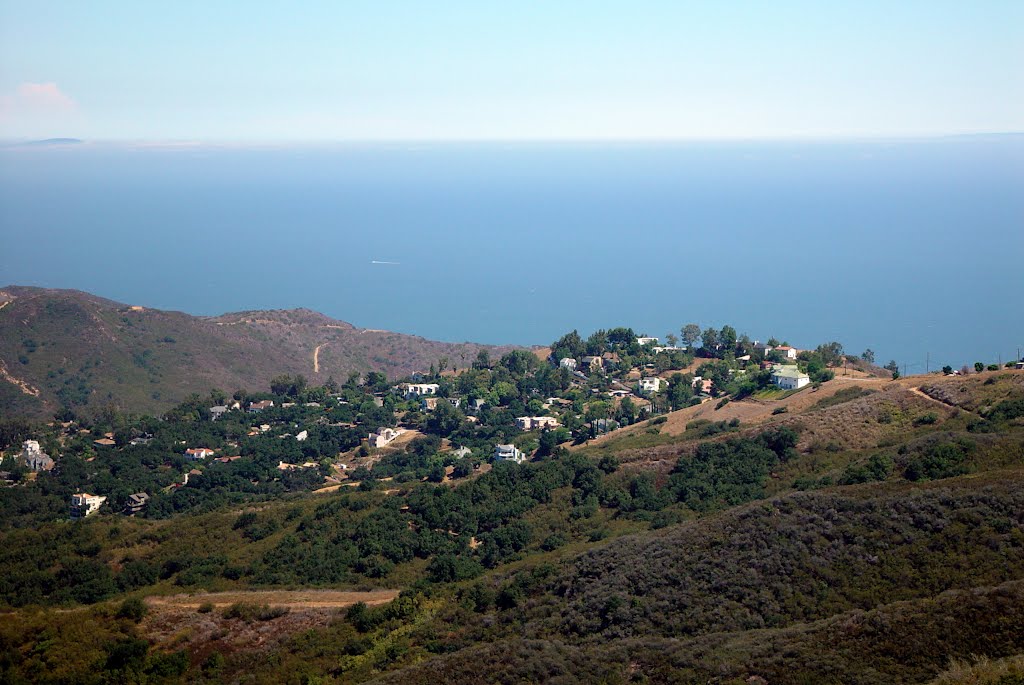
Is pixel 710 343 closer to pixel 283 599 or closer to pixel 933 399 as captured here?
pixel 933 399

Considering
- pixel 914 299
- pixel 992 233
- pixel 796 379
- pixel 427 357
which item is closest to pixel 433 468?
pixel 796 379

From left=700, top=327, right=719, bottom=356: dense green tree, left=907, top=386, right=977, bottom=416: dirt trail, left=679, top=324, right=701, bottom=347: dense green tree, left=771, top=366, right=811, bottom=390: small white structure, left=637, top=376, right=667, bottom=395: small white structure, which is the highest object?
left=907, top=386, right=977, bottom=416: dirt trail

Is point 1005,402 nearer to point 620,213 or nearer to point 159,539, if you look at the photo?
point 159,539

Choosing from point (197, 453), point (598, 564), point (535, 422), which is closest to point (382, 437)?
point (535, 422)

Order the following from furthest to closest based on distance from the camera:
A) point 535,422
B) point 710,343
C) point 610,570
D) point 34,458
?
point 710,343
point 535,422
point 34,458
point 610,570

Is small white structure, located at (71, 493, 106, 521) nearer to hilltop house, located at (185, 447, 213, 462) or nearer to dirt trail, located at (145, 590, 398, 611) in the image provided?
hilltop house, located at (185, 447, 213, 462)

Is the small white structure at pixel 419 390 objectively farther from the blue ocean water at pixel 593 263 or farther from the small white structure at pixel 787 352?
the blue ocean water at pixel 593 263

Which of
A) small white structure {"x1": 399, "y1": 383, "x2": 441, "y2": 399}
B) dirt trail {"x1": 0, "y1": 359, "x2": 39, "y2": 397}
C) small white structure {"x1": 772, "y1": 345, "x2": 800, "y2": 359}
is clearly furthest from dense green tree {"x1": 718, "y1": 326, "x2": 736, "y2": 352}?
dirt trail {"x1": 0, "y1": 359, "x2": 39, "y2": 397}
